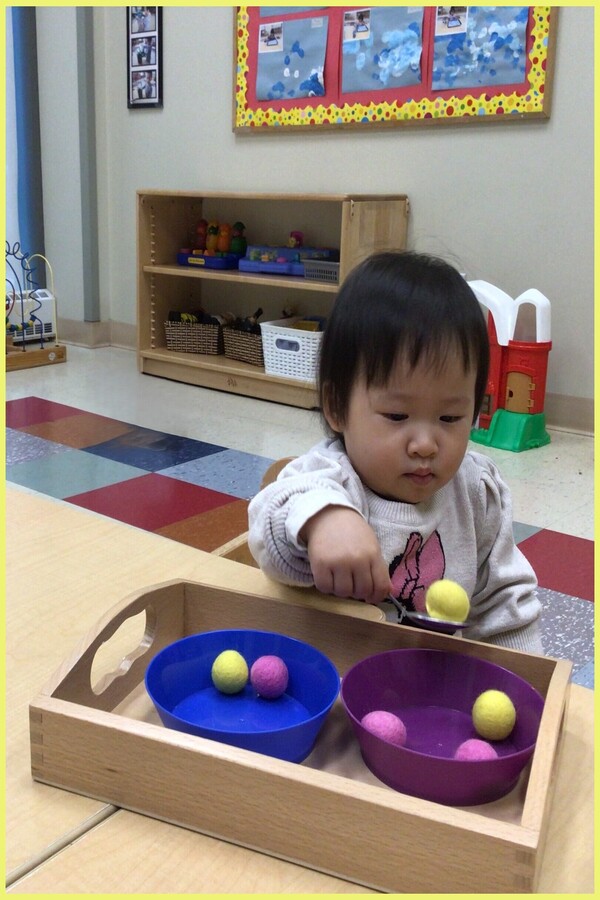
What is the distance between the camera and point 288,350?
303 cm

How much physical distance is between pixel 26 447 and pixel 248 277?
1064 mm

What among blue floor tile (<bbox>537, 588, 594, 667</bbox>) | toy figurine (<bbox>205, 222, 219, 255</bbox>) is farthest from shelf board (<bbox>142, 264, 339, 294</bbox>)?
blue floor tile (<bbox>537, 588, 594, 667</bbox>)

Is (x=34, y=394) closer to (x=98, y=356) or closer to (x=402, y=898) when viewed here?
(x=98, y=356)

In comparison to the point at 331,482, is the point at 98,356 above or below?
below

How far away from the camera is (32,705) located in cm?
49

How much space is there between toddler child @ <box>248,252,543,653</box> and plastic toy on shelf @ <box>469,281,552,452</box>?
5.87 feet

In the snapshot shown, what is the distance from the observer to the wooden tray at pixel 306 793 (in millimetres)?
409

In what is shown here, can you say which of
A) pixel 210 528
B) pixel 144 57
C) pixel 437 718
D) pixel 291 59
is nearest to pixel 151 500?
pixel 210 528

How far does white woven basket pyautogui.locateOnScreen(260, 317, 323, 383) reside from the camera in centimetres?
297

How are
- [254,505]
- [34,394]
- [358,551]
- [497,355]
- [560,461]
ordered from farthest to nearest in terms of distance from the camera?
[34,394] → [497,355] → [560,461] → [254,505] → [358,551]

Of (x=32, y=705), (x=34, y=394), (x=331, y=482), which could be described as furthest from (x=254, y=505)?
(x=34, y=394)

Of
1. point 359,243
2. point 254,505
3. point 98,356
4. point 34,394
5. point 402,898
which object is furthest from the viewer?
point 98,356

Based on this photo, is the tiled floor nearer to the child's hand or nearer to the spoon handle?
the spoon handle

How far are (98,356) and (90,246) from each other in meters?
0.51
